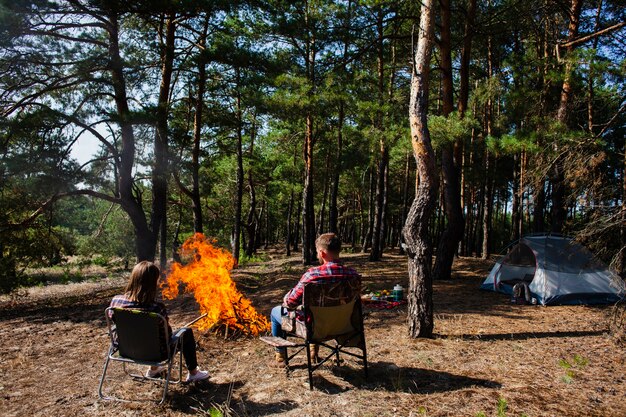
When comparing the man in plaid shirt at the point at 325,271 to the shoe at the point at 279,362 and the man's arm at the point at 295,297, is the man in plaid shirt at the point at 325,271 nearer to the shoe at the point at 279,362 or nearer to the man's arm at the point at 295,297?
the man's arm at the point at 295,297

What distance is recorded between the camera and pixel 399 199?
1249 inches

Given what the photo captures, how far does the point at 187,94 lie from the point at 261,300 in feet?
28.8

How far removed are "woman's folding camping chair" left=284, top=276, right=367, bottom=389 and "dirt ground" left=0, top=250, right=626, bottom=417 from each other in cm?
43

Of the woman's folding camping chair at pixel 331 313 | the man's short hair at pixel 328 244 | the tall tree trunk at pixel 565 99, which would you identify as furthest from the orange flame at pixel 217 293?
the tall tree trunk at pixel 565 99

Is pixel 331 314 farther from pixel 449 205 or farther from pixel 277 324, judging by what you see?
pixel 449 205

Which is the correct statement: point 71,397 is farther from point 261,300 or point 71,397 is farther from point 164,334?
point 261,300

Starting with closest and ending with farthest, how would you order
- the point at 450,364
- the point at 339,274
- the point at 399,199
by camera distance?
the point at 339,274, the point at 450,364, the point at 399,199

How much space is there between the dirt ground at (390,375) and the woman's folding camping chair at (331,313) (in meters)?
0.43

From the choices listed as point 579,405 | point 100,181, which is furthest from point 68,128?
point 579,405

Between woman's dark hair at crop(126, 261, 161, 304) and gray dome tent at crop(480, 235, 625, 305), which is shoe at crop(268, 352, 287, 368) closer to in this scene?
woman's dark hair at crop(126, 261, 161, 304)

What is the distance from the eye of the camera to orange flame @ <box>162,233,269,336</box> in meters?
5.56

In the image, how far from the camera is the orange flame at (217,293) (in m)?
5.56

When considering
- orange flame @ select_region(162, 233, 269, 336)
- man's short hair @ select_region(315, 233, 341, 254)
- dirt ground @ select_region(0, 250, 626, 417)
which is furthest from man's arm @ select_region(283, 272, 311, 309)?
orange flame @ select_region(162, 233, 269, 336)

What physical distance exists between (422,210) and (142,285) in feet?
11.5
